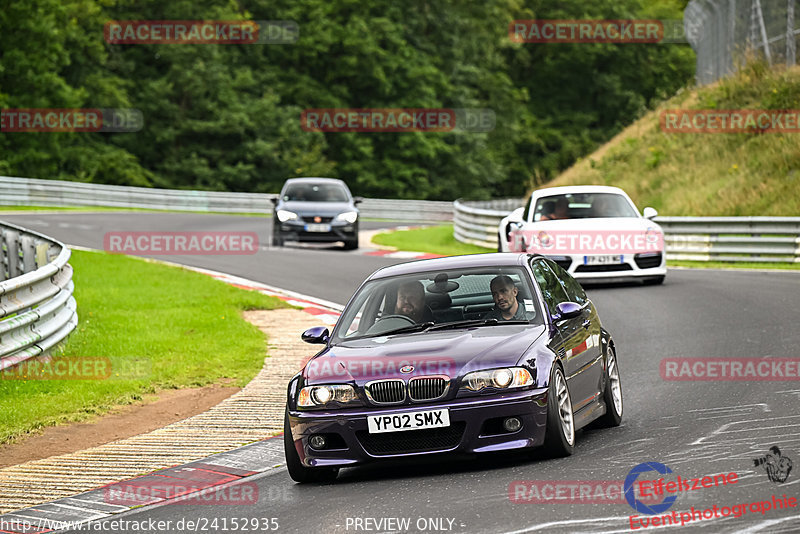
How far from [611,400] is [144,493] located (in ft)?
10.7

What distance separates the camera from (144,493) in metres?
7.94

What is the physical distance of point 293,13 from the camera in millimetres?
65312

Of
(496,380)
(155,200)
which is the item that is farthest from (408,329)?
(155,200)

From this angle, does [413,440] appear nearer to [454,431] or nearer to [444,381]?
[454,431]

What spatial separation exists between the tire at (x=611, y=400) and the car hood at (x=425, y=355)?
1065 millimetres

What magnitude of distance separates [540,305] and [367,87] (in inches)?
2347

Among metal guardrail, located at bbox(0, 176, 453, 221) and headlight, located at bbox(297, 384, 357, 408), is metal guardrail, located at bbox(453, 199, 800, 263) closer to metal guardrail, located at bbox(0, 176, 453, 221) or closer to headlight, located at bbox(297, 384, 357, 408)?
headlight, located at bbox(297, 384, 357, 408)

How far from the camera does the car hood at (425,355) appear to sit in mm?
7691

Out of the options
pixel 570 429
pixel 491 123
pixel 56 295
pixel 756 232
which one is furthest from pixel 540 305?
pixel 491 123

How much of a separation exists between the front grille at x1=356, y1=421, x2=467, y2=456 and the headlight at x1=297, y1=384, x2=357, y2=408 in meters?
0.23

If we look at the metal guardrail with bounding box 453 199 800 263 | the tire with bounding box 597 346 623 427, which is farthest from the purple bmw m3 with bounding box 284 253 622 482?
the metal guardrail with bounding box 453 199 800 263

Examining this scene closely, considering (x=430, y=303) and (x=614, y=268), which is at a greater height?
(x=430, y=303)

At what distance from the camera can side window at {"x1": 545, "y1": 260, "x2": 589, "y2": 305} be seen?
31.4ft

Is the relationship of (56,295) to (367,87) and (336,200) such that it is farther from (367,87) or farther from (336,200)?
(367,87)
